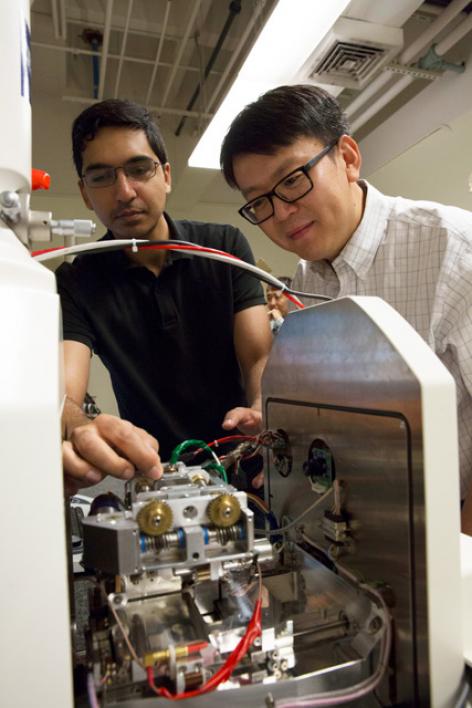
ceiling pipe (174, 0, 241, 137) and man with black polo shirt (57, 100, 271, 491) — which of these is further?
ceiling pipe (174, 0, 241, 137)

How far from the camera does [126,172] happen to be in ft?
3.97

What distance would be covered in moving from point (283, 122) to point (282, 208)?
0.18 meters

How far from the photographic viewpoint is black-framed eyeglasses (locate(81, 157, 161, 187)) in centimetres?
121

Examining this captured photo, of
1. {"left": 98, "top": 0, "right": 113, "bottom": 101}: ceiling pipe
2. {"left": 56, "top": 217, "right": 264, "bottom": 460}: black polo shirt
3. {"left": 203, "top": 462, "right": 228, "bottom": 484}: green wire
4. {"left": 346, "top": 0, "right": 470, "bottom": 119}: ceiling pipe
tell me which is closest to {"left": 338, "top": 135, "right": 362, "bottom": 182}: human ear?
{"left": 56, "top": 217, "right": 264, "bottom": 460}: black polo shirt

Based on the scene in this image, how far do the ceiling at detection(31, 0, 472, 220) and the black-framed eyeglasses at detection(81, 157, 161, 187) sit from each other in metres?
1.18

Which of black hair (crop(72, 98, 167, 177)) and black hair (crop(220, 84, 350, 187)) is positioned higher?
black hair (crop(72, 98, 167, 177))

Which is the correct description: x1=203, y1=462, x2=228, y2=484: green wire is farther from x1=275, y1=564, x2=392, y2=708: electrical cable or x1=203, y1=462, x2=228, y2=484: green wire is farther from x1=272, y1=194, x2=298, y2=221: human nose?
x1=272, y1=194, x2=298, y2=221: human nose

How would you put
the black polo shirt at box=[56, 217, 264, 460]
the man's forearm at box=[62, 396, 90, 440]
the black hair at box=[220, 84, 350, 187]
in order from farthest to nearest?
the black polo shirt at box=[56, 217, 264, 460]
the black hair at box=[220, 84, 350, 187]
the man's forearm at box=[62, 396, 90, 440]

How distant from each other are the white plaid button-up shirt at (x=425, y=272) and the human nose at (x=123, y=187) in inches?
21.4

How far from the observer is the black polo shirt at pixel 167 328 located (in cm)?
132

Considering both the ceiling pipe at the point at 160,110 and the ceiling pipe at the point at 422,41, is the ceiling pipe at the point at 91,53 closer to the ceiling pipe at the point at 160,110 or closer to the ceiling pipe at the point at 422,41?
the ceiling pipe at the point at 160,110

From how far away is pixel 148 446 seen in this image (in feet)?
1.81

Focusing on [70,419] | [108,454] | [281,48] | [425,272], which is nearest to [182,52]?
[281,48]

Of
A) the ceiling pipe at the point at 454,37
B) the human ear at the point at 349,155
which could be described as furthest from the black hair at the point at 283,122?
the ceiling pipe at the point at 454,37
